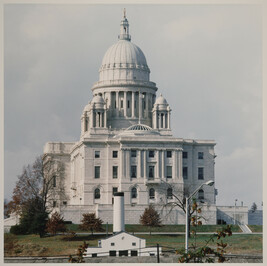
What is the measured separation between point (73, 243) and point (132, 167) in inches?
922

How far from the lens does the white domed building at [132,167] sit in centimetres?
10494

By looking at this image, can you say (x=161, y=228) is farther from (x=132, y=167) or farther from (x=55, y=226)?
(x=132, y=167)

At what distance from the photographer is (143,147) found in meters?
109

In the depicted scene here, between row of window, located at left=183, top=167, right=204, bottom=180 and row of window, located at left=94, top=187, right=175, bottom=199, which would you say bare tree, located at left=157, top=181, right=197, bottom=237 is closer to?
row of window, located at left=94, top=187, right=175, bottom=199

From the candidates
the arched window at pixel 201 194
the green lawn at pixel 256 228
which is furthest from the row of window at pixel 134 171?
the green lawn at pixel 256 228

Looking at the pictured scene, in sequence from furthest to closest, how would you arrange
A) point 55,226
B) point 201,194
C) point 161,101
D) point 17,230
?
point 161,101
point 201,194
point 17,230
point 55,226

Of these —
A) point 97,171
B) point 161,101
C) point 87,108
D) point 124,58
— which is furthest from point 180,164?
point 124,58

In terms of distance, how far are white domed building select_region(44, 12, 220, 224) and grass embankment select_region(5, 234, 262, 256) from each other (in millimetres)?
12367

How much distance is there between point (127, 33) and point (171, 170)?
78.1ft

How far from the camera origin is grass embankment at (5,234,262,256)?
79.4 m

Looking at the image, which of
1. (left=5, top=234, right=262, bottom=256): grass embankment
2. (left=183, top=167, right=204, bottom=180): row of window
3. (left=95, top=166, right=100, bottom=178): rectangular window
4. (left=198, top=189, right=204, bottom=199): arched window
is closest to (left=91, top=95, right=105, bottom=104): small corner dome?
(left=95, top=166, right=100, bottom=178): rectangular window

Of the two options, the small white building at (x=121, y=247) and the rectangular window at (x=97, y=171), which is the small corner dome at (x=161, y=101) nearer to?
the rectangular window at (x=97, y=171)

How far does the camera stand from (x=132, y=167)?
108312mm

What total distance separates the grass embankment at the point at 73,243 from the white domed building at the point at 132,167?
1237cm
